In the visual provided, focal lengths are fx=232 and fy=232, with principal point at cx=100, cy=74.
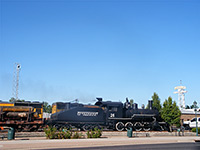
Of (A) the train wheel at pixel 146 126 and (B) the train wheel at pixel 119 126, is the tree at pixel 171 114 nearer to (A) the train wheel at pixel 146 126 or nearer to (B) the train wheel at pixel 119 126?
(A) the train wheel at pixel 146 126

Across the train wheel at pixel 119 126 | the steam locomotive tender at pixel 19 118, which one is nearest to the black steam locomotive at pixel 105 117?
the train wheel at pixel 119 126

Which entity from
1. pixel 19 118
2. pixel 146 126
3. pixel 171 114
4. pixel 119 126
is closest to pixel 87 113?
pixel 119 126

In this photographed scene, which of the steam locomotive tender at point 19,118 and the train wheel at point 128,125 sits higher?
the steam locomotive tender at point 19,118

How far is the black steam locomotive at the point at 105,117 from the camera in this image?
26.6m

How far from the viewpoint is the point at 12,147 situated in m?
14.7

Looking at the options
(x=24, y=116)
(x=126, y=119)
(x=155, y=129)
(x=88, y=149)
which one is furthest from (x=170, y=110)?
(x=88, y=149)

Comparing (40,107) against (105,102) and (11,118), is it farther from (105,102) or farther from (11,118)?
(105,102)

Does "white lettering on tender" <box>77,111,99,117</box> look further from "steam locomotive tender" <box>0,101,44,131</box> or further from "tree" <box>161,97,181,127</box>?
"tree" <box>161,97,181,127</box>

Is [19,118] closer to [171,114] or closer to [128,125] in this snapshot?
[128,125]

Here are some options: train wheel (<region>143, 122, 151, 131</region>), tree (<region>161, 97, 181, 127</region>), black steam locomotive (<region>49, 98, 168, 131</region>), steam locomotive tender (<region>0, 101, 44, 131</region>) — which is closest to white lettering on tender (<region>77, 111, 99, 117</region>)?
black steam locomotive (<region>49, 98, 168, 131</region>)

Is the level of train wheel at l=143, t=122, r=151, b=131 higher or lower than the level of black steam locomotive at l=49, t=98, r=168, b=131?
lower

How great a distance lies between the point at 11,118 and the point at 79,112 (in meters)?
7.42

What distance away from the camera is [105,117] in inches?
1102

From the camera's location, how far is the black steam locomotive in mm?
26594
